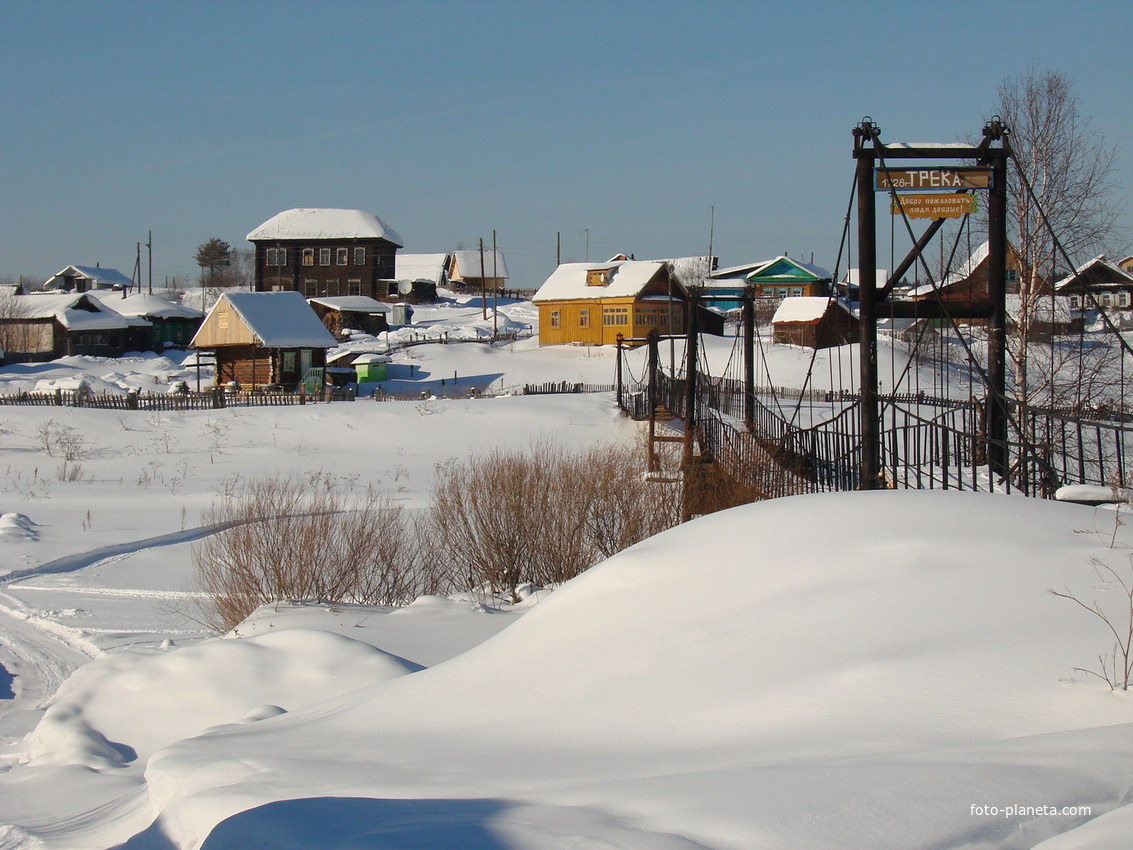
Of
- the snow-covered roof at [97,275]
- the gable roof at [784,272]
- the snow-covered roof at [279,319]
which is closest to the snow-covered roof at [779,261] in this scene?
the gable roof at [784,272]

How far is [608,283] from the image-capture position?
56.8 m

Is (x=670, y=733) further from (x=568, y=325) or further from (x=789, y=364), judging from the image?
(x=568, y=325)

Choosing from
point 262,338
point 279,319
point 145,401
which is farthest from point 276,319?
point 145,401

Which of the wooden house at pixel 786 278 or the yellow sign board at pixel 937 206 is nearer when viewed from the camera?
the yellow sign board at pixel 937 206

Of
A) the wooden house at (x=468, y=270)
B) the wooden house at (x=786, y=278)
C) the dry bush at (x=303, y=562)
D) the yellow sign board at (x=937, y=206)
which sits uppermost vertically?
the wooden house at (x=468, y=270)

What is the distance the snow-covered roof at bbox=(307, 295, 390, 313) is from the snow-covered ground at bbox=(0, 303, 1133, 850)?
61.5 m

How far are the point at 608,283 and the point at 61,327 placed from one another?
36638mm

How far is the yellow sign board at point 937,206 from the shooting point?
457 inches

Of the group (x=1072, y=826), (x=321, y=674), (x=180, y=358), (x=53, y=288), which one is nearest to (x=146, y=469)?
(x=321, y=674)

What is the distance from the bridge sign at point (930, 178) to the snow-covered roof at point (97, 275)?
278 ft

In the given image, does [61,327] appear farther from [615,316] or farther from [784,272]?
[784,272]

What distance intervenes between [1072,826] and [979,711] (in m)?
0.76

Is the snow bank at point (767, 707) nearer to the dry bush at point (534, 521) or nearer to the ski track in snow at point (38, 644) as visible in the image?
the ski track in snow at point (38, 644)

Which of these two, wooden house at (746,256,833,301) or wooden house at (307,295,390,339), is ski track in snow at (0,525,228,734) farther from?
wooden house at (746,256,833,301)
